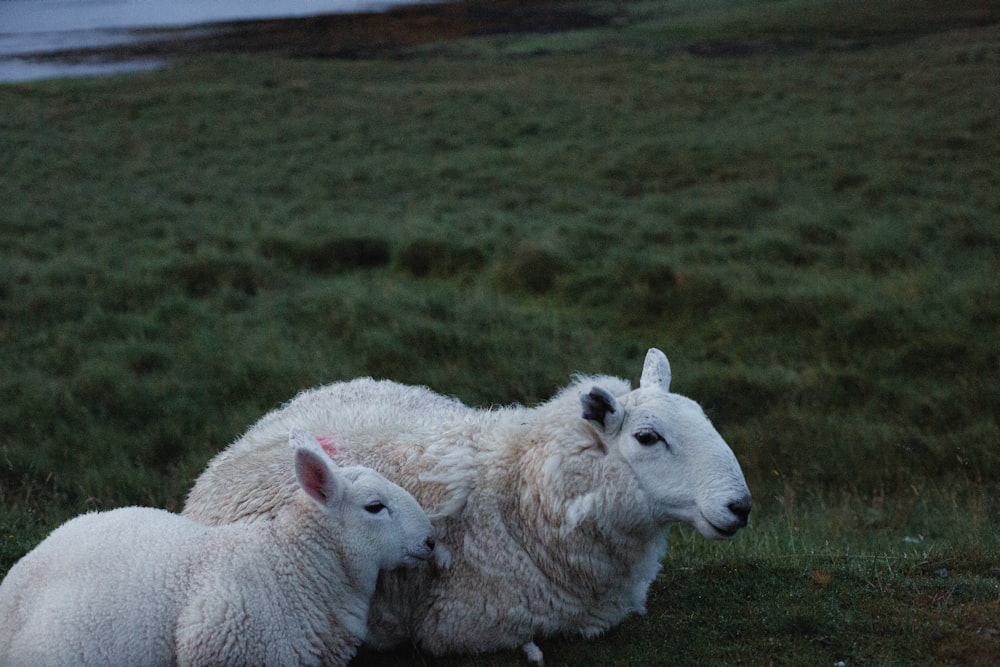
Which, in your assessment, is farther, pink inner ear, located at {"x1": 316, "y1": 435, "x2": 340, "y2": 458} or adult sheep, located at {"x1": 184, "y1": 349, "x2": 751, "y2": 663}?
pink inner ear, located at {"x1": 316, "y1": 435, "x2": 340, "y2": 458}

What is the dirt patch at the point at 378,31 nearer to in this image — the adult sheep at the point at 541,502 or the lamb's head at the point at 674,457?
the adult sheep at the point at 541,502

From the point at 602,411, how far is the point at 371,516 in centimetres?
122

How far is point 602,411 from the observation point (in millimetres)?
4613

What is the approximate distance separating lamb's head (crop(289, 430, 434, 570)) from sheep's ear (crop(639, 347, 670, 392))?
1.39 meters

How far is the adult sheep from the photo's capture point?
4496mm

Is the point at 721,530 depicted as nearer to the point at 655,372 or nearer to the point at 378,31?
the point at 655,372

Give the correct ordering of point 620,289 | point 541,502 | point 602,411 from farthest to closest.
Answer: point 620,289 < point 541,502 < point 602,411

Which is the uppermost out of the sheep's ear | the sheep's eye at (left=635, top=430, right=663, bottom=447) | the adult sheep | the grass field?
the sheep's ear

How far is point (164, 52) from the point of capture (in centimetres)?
4091

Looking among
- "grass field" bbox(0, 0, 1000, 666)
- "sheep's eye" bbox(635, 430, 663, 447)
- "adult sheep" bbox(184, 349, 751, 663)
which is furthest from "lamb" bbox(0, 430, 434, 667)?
"sheep's eye" bbox(635, 430, 663, 447)

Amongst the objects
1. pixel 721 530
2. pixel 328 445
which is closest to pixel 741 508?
pixel 721 530

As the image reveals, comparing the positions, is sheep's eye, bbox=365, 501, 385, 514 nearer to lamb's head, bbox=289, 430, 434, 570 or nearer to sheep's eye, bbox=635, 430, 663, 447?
lamb's head, bbox=289, 430, 434, 570

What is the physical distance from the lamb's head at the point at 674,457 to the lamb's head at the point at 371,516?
1002 millimetres

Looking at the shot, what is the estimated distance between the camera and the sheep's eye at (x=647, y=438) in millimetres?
4508
